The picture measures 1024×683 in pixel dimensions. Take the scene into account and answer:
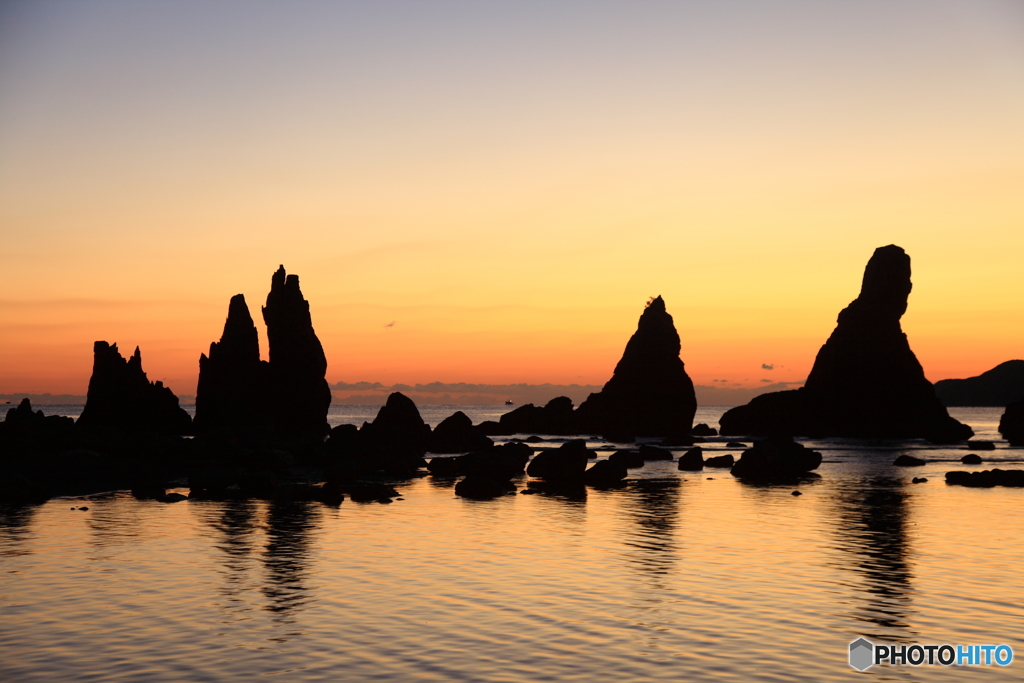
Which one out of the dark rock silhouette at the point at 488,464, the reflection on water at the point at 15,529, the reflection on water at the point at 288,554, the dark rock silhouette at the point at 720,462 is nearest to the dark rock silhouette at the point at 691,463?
the dark rock silhouette at the point at 720,462

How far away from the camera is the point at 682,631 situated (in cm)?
2344

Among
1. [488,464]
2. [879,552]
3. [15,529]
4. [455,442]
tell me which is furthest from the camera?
[455,442]

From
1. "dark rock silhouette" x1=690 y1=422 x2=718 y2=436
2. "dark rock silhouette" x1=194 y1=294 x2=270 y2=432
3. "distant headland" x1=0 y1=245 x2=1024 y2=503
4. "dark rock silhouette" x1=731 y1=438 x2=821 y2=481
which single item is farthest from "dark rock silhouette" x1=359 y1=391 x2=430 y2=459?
"dark rock silhouette" x1=690 y1=422 x2=718 y2=436

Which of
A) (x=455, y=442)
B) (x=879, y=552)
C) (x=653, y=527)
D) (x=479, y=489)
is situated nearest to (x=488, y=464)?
(x=479, y=489)

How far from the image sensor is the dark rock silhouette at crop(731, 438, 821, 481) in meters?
77.8

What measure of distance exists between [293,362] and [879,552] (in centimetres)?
11756

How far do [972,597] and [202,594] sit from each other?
24.2 m

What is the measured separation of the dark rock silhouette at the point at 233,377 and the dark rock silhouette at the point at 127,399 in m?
5.05

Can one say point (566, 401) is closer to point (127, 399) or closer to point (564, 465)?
point (127, 399)

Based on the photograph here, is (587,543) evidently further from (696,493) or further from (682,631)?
(696,493)

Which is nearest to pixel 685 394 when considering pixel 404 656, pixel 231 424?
pixel 231 424

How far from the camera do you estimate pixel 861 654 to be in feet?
69.6

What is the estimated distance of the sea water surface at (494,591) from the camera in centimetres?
2039

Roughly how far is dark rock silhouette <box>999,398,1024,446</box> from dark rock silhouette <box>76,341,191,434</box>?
132452 millimetres
